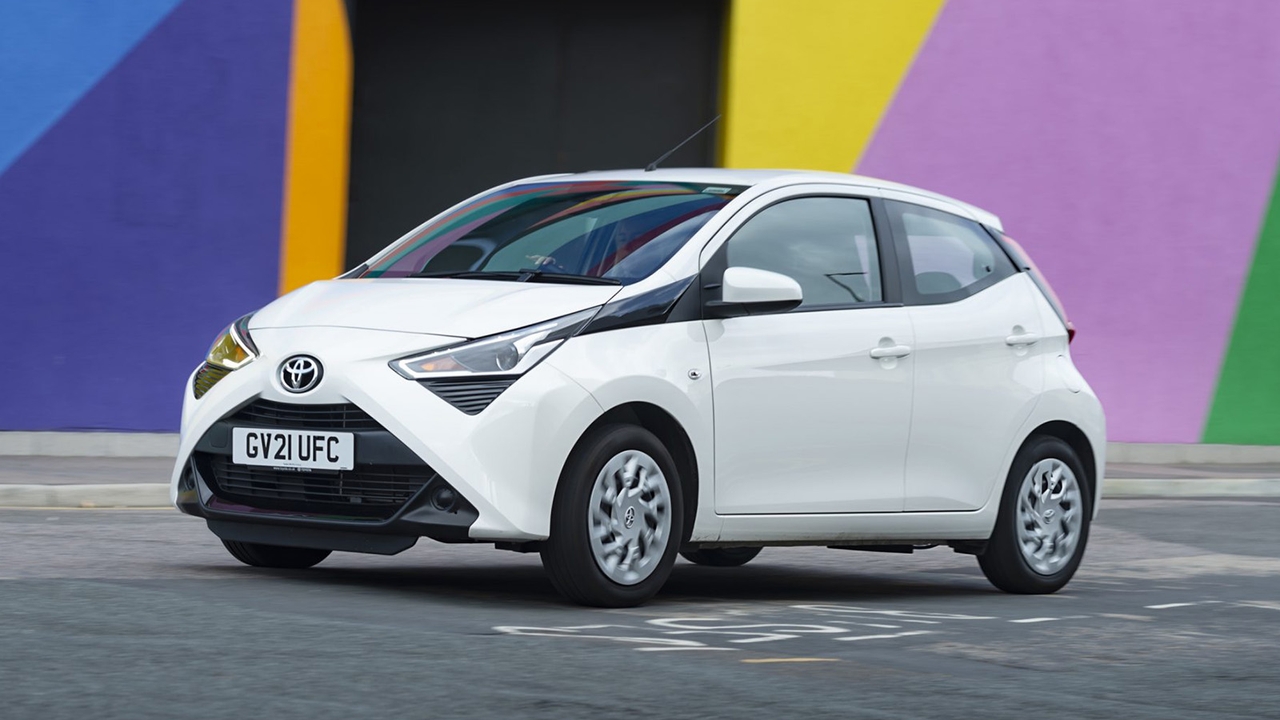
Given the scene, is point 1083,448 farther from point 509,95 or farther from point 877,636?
point 509,95

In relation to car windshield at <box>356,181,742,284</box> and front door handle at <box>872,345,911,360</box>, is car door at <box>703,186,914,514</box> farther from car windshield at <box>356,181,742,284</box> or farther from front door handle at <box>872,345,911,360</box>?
car windshield at <box>356,181,742,284</box>

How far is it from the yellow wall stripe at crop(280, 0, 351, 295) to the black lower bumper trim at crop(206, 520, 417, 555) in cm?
812

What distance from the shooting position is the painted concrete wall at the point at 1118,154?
17.6m

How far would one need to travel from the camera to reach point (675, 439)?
7270 mm

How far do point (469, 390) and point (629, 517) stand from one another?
2.51 ft

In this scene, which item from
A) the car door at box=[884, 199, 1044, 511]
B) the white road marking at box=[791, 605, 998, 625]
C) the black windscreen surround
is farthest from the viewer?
the black windscreen surround

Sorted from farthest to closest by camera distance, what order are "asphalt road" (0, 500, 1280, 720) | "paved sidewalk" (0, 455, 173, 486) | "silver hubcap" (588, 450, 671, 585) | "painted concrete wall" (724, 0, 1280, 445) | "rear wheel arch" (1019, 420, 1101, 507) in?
"painted concrete wall" (724, 0, 1280, 445) < "paved sidewalk" (0, 455, 173, 486) < "rear wheel arch" (1019, 420, 1101, 507) < "silver hubcap" (588, 450, 671, 585) < "asphalt road" (0, 500, 1280, 720)

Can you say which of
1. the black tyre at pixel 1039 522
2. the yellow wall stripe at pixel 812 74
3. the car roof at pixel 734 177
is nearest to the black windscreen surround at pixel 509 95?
the yellow wall stripe at pixel 812 74

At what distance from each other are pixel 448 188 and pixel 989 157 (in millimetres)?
5060

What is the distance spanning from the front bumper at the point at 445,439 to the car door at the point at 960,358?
1957mm

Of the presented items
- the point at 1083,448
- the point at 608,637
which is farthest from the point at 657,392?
the point at 1083,448

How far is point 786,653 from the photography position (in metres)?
6.22

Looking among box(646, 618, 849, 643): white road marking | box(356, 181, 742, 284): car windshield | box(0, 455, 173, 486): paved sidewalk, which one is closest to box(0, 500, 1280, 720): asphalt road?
box(646, 618, 849, 643): white road marking

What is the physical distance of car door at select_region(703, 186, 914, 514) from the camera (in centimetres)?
745
